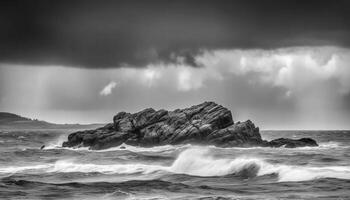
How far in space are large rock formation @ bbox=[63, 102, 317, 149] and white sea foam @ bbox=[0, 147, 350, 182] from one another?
31.0 meters

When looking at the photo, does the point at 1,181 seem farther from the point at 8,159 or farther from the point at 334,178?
the point at 8,159

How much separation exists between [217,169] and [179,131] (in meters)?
43.1

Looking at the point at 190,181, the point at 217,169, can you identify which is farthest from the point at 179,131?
the point at 190,181

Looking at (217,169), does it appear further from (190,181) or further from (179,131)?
(179,131)

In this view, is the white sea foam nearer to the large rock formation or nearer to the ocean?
the ocean

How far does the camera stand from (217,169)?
41.4m

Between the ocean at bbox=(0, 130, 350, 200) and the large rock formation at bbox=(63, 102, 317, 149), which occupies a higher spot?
the large rock formation at bbox=(63, 102, 317, 149)

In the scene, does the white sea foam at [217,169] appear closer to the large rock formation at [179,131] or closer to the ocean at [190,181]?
the ocean at [190,181]

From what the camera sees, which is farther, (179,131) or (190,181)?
(179,131)

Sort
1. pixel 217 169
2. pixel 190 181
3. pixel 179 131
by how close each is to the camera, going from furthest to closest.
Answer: pixel 179 131
pixel 217 169
pixel 190 181

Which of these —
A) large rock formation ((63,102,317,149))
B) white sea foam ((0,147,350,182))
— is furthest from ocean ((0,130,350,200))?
large rock formation ((63,102,317,149))

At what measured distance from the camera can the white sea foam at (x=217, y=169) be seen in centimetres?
3475

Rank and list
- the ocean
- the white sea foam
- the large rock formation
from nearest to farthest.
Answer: the ocean < the white sea foam < the large rock formation

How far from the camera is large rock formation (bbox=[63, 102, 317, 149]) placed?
81.0 meters
